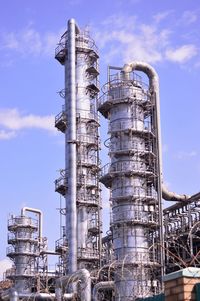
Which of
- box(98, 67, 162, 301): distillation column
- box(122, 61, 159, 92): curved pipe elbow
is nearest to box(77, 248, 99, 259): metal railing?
box(98, 67, 162, 301): distillation column

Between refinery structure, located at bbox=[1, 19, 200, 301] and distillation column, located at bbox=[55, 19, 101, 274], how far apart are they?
0.05 meters

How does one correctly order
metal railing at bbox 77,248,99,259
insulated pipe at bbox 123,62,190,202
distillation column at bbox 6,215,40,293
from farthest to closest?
distillation column at bbox 6,215,40,293 < metal railing at bbox 77,248,99,259 < insulated pipe at bbox 123,62,190,202

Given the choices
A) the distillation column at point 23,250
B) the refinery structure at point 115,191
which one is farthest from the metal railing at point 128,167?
the distillation column at point 23,250

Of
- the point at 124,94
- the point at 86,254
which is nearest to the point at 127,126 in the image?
the point at 124,94

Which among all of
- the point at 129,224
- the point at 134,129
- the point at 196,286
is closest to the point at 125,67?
the point at 134,129

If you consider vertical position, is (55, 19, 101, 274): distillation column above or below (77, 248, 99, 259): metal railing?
above

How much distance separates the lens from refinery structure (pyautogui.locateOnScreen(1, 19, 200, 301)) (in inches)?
1114

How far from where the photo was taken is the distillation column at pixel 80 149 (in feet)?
107

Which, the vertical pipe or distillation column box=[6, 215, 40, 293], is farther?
distillation column box=[6, 215, 40, 293]

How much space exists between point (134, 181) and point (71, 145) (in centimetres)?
537

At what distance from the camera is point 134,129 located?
2969 centimetres

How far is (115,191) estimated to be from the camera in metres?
29.8

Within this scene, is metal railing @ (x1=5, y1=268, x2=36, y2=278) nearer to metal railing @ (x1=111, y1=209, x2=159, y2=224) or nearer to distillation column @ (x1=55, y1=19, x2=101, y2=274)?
distillation column @ (x1=55, y1=19, x2=101, y2=274)

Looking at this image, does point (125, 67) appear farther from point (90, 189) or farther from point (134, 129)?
point (90, 189)
